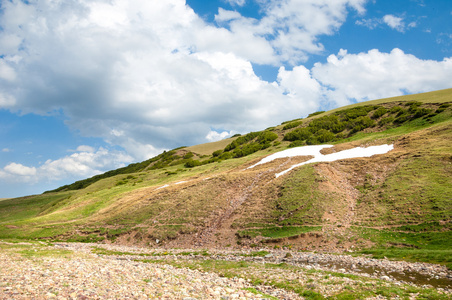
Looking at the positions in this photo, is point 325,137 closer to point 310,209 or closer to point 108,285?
point 310,209

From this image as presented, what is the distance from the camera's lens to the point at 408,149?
138ft

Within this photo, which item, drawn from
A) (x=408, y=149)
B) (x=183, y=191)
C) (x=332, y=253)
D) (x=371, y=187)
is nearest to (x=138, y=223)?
(x=183, y=191)

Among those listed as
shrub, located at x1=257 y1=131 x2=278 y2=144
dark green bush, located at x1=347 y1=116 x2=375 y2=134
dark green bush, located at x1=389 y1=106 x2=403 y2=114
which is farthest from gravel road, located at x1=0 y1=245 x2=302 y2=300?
shrub, located at x1=257 y1=131 x2=278 y2=144

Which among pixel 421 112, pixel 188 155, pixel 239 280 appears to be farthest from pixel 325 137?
pixel 239 280

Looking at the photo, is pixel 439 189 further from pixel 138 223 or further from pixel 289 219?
pixel 138 223

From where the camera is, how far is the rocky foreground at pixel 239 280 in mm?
11469

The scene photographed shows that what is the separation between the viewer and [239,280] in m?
16.6

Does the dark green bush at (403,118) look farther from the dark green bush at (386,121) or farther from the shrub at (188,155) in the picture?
the shrub at (188,155)

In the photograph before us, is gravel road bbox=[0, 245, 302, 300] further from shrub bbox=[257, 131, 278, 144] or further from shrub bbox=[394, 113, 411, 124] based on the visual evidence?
shrub bbox=[257, 131, 278, 144]

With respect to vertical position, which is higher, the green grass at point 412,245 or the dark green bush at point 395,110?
the dark green bush at point 395,110

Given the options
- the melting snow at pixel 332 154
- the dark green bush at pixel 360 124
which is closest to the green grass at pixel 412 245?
the melting snow at pixel 332 154

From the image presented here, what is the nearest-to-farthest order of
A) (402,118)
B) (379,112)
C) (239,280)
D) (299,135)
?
(239,280), (402,118), (379,112), (299,135)

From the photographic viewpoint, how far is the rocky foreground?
11.5m

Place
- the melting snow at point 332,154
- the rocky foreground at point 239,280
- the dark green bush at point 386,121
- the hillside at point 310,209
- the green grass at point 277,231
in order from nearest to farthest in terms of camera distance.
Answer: the rocky foreground at point 239,280 < the hillside at point 310,209 < the green grass at point 277,231 < the melting snow at point 332,154 < the dark green bush at point 386,121
